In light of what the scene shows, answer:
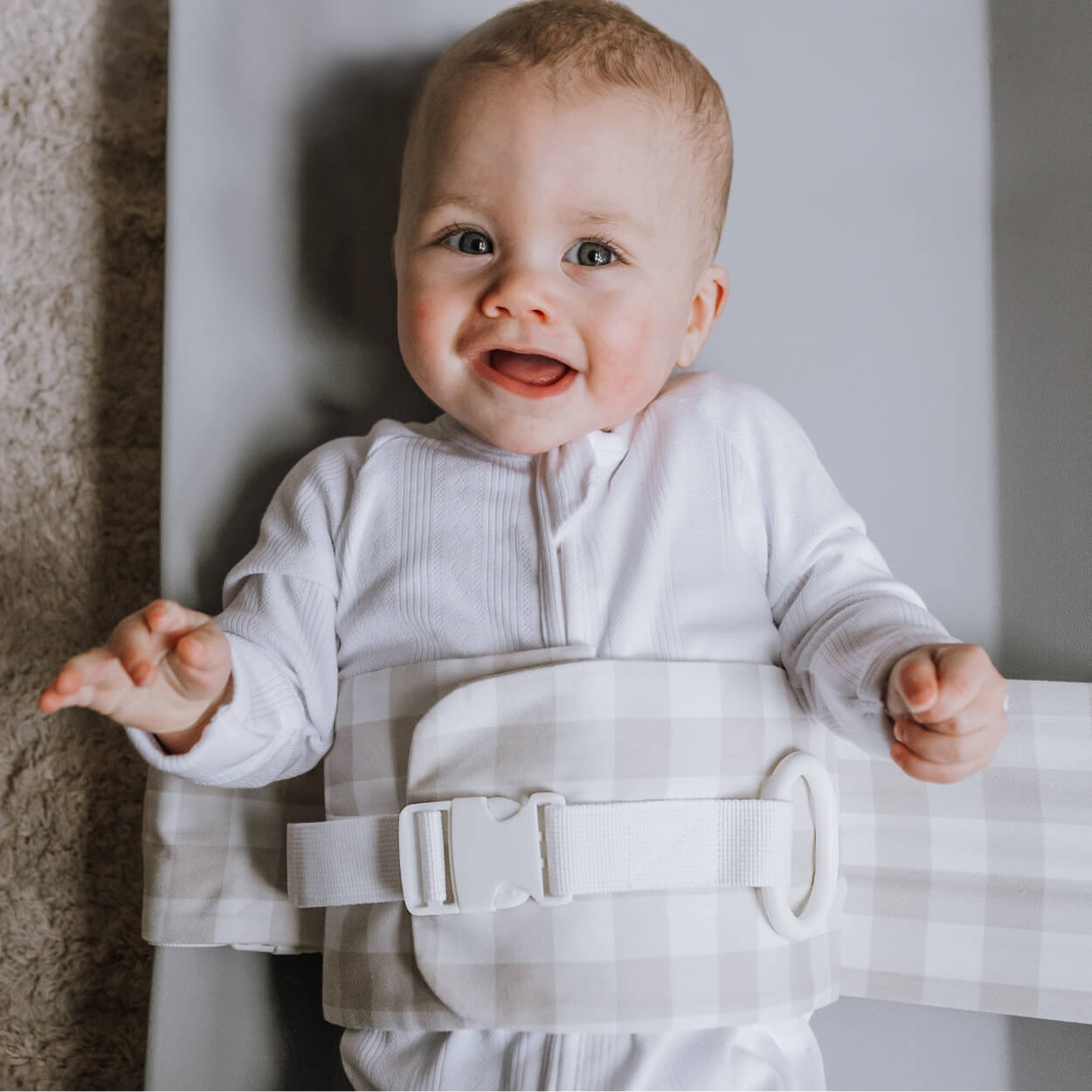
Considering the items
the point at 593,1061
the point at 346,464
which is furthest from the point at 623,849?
the point at 346,464

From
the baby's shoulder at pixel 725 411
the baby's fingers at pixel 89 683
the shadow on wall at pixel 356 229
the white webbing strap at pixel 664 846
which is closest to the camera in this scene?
the baby's fingers at pixel 89 683

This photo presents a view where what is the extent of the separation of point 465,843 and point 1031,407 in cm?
58

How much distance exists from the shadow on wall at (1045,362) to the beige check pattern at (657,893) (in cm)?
7

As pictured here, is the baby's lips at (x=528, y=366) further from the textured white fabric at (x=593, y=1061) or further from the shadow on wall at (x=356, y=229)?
the textured white fabric at (x=593, y=1061)

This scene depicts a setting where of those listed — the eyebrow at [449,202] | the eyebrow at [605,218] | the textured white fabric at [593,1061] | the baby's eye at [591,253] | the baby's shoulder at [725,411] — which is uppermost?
the eyebrow at [449,202]

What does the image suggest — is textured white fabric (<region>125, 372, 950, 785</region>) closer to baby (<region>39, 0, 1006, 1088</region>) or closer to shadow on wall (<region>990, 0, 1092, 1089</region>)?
baby (<region>39, 0, 1006, 1088</region>)

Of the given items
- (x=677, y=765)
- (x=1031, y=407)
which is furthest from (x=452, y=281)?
(x=1031, y=407)

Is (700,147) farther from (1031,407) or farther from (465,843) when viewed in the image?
(465,843)

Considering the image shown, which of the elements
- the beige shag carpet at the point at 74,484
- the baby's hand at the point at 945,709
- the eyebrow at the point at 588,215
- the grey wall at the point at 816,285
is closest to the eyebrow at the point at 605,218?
the eyebrow at the point at 588,215

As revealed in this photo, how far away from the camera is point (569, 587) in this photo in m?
0.74

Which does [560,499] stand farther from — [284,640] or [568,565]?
[284,640]

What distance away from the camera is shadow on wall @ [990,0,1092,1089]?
83 cm

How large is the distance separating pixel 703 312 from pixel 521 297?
0.65 ft

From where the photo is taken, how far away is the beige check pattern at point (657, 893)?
0.69 metres
